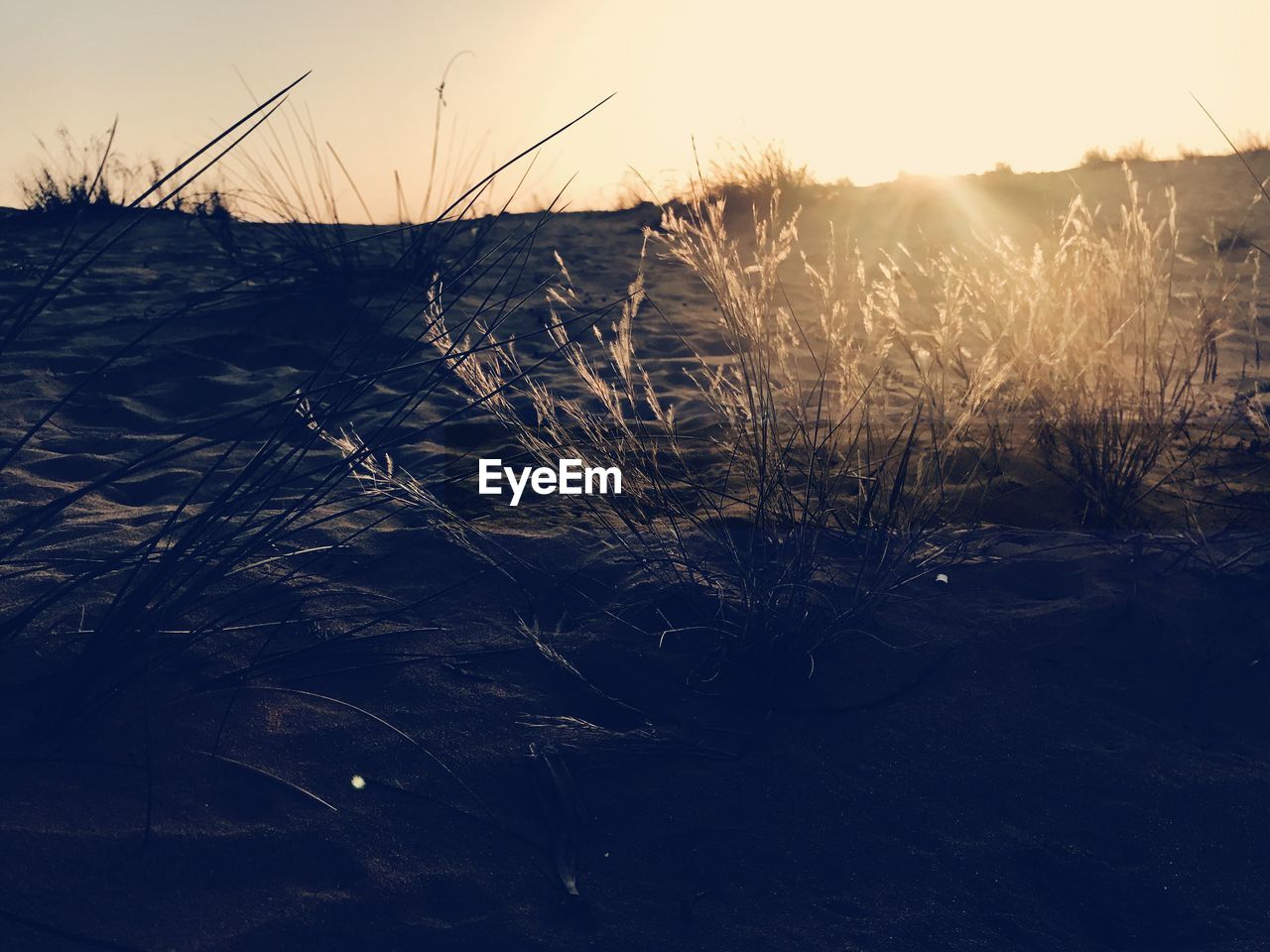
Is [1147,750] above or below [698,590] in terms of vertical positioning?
below

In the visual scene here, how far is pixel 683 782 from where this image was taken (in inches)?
63.3

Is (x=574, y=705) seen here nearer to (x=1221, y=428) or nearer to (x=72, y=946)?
(x=72, y=946)

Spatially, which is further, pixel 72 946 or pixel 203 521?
pixel 203 521

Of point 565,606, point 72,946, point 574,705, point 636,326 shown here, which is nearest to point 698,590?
point 565,606

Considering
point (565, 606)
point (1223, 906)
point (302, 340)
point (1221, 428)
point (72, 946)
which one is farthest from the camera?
point (302, 340)

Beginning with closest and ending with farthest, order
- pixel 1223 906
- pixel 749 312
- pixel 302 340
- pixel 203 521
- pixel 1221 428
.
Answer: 1. pixel 1223 906
2. pixel 203 521
3. pixel 749 312
4. pixel 1221 428
5. pixel 302 340

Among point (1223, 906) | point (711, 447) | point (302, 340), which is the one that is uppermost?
point (302, 340)

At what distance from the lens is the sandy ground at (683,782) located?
1.33m

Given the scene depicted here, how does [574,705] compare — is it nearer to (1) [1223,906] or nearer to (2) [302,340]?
(1) [1223,906]

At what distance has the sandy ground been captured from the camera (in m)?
1.33

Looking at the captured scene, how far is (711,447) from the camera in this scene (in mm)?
3115

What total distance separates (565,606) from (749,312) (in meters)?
0.72

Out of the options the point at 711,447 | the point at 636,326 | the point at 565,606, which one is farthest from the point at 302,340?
the point at 565,606

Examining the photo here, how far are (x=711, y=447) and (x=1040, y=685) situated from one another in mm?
1434
